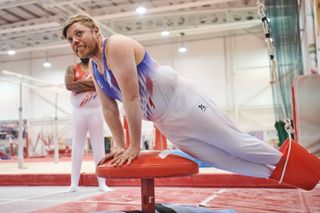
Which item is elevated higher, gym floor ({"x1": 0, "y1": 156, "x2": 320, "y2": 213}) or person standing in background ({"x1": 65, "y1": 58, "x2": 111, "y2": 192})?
person standing in background ({"x1": 65, "y1": 58, "x2": 111, "y2": 192})

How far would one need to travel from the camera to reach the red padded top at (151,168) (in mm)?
1752

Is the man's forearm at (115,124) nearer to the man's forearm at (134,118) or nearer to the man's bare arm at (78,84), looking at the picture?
the man's forearm at (134,118)

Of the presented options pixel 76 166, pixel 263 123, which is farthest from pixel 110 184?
pixel 263 123

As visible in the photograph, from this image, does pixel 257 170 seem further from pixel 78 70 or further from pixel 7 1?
pixel 7 1

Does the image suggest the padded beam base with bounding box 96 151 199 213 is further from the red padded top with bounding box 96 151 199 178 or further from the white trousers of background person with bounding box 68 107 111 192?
the white trousers of background person with bounding box 68 107 111 192

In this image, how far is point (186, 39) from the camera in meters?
13.9

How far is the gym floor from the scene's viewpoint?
2.50 meters

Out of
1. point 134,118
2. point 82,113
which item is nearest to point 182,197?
point 82,113

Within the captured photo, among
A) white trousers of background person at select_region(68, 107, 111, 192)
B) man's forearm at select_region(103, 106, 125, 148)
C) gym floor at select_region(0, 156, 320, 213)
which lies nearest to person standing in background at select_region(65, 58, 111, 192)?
white trousers of background person at select_region(68, 107, 111, 192)

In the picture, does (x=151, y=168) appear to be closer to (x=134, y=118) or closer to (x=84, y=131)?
(x=134, y=118)

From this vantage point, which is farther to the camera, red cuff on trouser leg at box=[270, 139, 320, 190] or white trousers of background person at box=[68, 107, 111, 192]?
white trousers of background person at box=[68, 107, 111, 192]

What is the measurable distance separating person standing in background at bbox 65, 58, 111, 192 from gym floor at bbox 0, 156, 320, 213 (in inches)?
17.4

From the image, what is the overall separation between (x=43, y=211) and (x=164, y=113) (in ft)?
3.84

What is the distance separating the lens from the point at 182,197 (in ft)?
9.87
